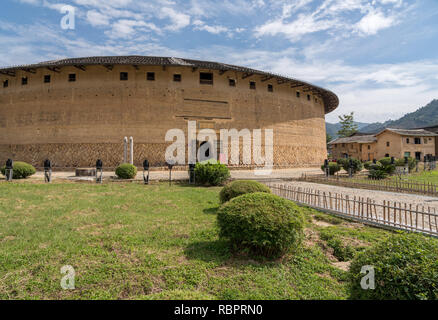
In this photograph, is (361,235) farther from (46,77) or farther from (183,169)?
(46,77)

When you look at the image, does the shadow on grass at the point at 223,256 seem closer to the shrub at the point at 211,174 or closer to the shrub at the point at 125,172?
the shrub at the point at 211,174

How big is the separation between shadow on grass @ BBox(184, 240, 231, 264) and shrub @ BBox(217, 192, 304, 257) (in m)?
0.25

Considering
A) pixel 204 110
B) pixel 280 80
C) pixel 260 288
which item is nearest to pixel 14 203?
pixel 260 288

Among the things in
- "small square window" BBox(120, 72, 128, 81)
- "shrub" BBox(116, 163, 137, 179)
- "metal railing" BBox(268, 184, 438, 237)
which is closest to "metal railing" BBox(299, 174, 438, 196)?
"metal railing" BBox(268, 184, 438, 237)

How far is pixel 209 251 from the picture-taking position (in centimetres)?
385

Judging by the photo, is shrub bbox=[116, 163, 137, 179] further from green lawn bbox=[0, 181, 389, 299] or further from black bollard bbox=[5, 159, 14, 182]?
green lawn bbox=[0, 181, 389, 299]

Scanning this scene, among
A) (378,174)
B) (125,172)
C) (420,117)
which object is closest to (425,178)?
(378,174)

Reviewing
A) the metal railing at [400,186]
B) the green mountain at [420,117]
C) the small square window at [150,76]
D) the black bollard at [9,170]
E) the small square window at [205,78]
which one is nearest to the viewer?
the metal railing at [400,186]

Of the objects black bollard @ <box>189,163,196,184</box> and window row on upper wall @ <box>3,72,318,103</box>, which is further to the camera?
window row on upper wall @ <box>3,72,318,103</box>

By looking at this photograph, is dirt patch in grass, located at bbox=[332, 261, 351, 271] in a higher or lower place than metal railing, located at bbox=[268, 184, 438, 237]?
lower

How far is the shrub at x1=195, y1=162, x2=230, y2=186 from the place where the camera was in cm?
1213

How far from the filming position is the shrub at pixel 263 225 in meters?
3.46

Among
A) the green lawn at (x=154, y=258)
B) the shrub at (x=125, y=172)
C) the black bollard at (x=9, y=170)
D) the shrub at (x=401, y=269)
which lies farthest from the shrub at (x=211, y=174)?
the shrub at (x=401, y=269)

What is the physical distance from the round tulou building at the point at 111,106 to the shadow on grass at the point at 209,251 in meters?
15.7
